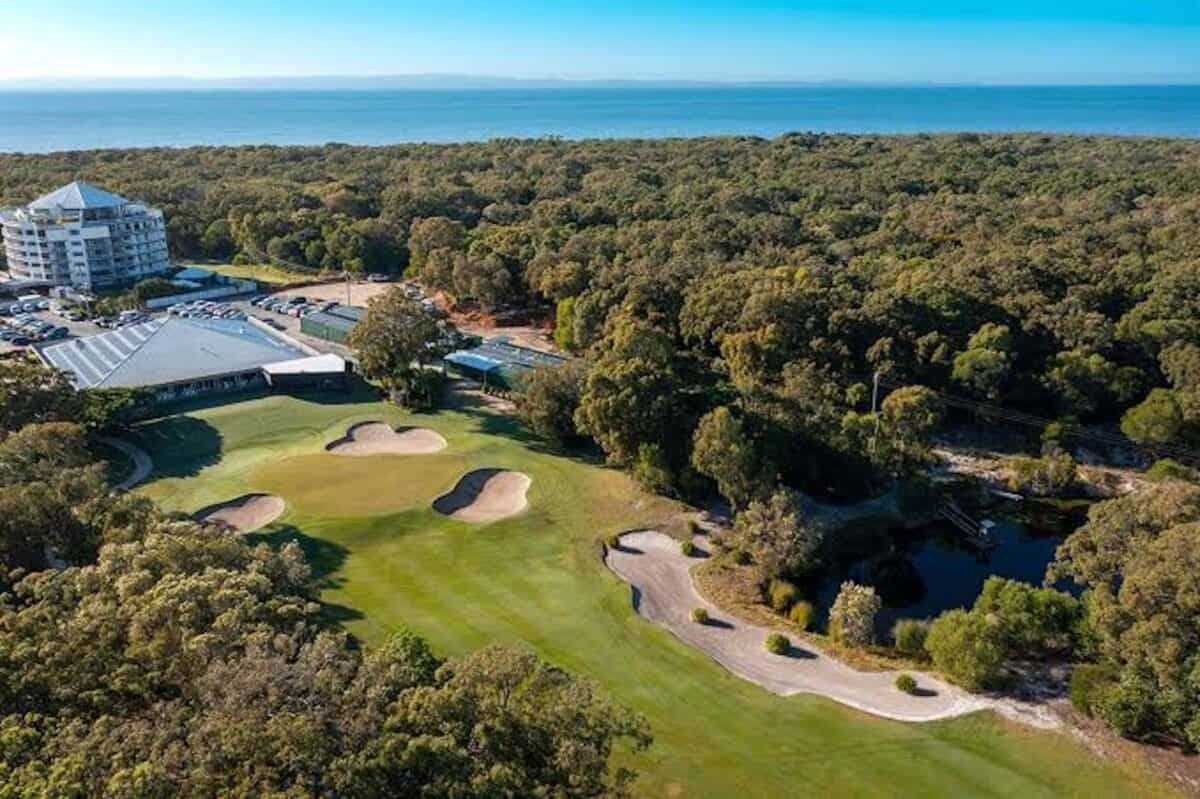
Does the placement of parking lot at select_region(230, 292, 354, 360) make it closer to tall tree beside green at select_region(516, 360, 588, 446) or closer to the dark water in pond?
tall tree beside green at select_region(516, 360, 588, 446)

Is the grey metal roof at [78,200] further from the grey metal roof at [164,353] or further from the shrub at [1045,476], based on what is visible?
the shrub at [1045,476]

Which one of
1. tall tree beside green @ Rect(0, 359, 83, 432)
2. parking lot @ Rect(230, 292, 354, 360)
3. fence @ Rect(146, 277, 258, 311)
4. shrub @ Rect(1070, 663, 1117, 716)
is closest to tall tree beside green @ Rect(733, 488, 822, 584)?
shrub @ Rect(1070, 663, 1117, 716)

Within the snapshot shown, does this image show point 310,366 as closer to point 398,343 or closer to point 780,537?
point 398,343

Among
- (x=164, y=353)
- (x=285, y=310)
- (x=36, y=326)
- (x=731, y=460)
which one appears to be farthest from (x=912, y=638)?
(x=36, y=326)

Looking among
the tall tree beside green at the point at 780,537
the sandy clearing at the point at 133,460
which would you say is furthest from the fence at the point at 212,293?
the tall tree beside green at the point at 780,537

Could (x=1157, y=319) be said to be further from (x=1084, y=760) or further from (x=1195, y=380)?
(x=1084, y=760)

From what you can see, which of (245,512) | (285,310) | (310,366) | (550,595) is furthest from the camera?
(285,310)

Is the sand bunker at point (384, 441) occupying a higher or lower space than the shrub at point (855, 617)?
lower
